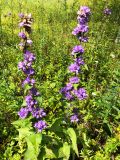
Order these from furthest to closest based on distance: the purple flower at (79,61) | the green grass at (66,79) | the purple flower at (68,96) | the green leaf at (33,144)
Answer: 1. the green grass at (66,79)
2. the purple flower at (68,96)
3. the purple flower at (79,61)
4. the green leaf at (33,144)

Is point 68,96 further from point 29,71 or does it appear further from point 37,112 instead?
point 29,71

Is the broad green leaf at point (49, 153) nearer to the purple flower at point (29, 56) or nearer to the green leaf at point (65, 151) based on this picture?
the green leaf at point (65, 151)

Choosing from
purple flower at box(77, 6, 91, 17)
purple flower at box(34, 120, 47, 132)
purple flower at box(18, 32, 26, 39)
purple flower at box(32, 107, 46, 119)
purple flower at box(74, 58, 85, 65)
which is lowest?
purple flower at box(34, 120, 47, 132)

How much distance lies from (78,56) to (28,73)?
0.79m

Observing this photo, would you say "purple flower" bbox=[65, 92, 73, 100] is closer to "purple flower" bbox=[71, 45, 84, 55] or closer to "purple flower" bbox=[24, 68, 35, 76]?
"purple flower" bbox=[71, 45, 84, 55]

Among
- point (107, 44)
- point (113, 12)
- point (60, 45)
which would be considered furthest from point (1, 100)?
point (113, 12)

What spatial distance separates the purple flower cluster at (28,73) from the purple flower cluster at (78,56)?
60cm

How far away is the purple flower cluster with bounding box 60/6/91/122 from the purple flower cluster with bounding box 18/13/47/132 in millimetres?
603

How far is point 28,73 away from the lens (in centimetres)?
373

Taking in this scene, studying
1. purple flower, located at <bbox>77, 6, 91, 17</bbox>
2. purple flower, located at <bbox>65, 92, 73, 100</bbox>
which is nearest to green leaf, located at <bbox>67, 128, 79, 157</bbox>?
purple flower, located at <bbox>65, 92, 73, 100</bbox>

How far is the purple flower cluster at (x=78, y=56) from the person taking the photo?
405cm

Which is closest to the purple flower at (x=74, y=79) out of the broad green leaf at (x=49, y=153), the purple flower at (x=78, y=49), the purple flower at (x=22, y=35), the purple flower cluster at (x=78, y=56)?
the purple flower cluster at (x=78, y=56)

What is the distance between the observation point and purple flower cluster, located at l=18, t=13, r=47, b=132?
3.50m

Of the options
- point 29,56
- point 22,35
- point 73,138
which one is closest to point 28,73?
point 29,56
